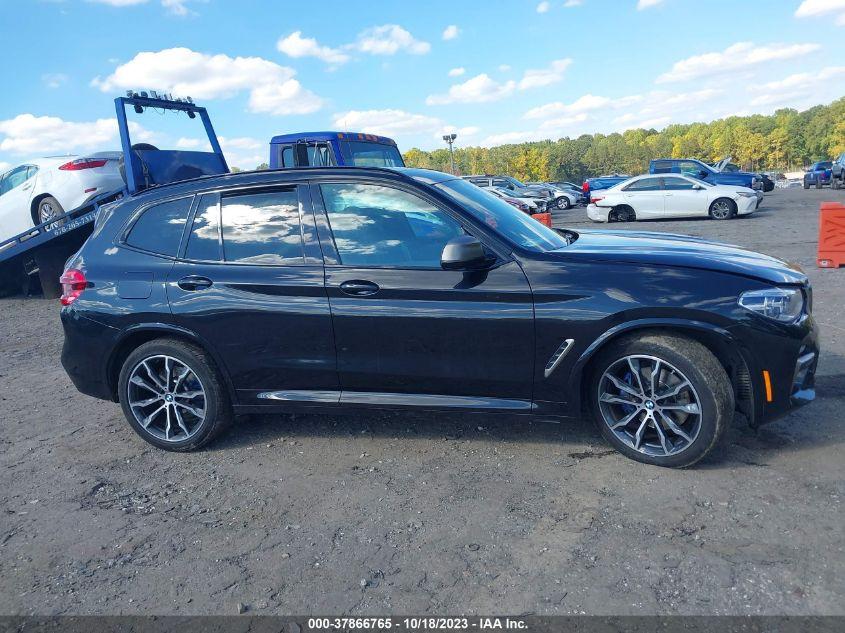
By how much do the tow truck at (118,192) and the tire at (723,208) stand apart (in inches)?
584

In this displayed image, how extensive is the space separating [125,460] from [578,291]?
314cm

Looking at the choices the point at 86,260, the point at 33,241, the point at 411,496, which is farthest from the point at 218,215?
the point at 33,241

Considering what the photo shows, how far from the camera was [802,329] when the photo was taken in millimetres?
3496

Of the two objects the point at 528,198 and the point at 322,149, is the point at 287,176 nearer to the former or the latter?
the point at 322,149

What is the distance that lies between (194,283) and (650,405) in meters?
2.90

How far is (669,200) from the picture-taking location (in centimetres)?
1977

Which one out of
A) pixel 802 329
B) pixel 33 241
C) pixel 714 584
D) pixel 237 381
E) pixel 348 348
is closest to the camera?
pixel 714 584

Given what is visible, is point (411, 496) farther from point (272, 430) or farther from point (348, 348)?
point (272, 430)

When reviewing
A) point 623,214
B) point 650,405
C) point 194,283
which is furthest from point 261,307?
point 623,214

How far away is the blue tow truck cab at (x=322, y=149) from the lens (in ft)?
37.4

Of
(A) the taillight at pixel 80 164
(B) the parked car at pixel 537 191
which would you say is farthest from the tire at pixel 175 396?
(B) the parked car at pixel 537 191

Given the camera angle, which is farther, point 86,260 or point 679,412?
point 86,260

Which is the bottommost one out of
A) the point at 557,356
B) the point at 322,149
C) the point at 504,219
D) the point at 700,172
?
the point at 557,356

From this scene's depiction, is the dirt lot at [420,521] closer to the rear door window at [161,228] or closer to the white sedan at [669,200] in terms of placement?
the rear door window at [161,228]
